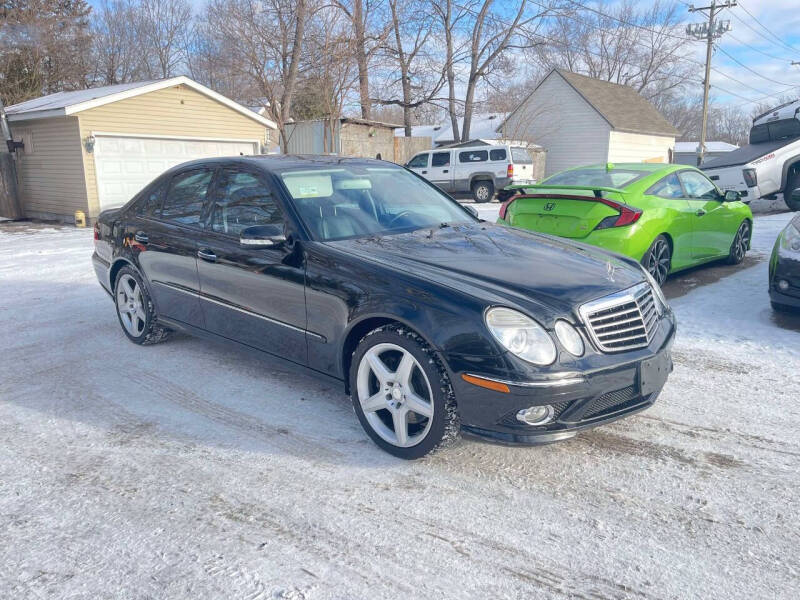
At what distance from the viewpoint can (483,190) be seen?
21.6m

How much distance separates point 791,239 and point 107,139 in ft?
48.5

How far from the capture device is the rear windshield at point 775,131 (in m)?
14.3

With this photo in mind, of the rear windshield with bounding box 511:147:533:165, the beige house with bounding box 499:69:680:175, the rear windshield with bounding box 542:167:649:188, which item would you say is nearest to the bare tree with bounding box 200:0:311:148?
the rear windshield with bounding box 511:147:533:165

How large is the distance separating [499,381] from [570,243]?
171 centimetres

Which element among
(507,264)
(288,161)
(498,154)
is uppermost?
(498,154)

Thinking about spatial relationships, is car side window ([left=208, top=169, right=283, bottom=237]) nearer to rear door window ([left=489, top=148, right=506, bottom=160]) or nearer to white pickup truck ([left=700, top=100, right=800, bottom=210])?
white pickup truck ([left=700, top=100, right=800, bottom=210])

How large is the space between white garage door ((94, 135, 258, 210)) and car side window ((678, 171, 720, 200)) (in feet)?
42.7

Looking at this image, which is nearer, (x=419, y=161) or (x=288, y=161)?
(x=288, y=161)

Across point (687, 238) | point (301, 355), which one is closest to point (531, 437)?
point (301, 355)

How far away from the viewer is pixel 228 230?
4363mm

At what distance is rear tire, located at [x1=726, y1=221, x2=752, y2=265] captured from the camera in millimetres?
8234

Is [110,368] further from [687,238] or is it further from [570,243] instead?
[687,238]

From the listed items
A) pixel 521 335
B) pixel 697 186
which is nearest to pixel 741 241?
pixel 697 186

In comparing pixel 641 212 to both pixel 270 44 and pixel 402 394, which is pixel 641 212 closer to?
pixel 402 394
